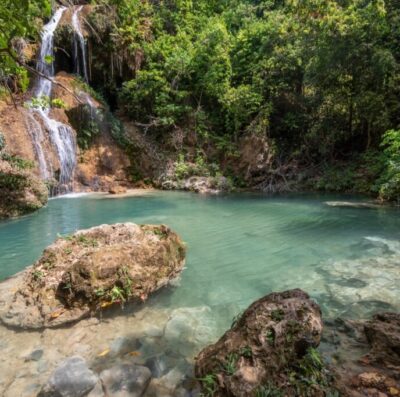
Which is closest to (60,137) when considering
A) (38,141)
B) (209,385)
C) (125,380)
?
(38,141)

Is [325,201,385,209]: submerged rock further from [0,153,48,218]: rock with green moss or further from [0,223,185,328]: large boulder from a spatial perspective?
[0,153,48,218]: rock with green moss

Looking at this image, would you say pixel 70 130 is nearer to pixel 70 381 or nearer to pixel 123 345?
pixel 123 345

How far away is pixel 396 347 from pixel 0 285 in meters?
4.38

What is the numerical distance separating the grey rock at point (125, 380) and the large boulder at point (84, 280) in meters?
0.98

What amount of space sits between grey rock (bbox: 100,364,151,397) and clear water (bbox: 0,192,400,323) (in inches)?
47.4

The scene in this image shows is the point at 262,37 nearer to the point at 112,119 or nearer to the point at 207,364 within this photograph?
the point at 112,119

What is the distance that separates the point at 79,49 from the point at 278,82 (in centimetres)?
1069

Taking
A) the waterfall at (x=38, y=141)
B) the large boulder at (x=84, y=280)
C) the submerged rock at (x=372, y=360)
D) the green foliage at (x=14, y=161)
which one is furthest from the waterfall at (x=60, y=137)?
the submerged rock at (x=372, y=360)

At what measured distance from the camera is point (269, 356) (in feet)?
7.16

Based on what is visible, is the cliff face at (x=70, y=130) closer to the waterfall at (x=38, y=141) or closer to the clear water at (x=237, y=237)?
the waterfall at (x=38, y=141)

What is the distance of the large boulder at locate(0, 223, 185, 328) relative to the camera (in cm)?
331

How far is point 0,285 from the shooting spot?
4047 millimetres

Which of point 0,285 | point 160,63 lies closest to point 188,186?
point 160,63

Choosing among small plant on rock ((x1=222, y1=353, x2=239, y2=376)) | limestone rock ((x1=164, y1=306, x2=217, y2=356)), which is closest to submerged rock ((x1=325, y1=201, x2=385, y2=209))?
limestone rock ((x1=164, y1=306, x2=217, y2=356))
